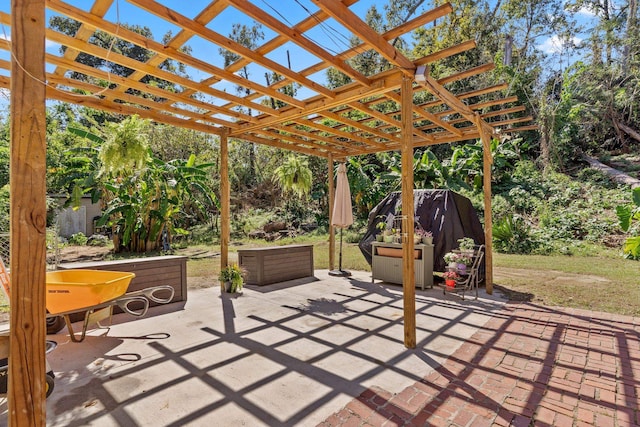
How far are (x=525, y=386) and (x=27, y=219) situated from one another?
11.2 ft

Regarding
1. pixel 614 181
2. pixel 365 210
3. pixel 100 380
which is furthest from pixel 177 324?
pixel 614 181

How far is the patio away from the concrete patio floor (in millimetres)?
14

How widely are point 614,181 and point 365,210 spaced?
365 inches

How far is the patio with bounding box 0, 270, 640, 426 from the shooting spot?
7.59 ft

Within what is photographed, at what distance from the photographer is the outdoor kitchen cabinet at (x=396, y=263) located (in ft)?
19.6

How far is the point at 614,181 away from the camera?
1263 cm

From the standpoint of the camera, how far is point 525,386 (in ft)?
8.79

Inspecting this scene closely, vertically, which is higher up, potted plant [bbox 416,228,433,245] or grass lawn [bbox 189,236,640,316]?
potted plant [bbox 416,228,433,245]

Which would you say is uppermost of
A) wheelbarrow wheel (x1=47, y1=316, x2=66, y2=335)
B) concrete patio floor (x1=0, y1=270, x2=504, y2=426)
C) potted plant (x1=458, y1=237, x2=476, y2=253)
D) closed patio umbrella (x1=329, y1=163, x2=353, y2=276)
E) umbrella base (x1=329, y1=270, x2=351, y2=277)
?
closed patio umbrella (x1=329, y1=163, x2=353, y2=276)

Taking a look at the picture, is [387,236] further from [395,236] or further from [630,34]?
[630,34]

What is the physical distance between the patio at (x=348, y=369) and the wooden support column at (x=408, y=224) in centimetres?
28

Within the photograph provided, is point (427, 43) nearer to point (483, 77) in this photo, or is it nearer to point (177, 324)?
point (483, 77)

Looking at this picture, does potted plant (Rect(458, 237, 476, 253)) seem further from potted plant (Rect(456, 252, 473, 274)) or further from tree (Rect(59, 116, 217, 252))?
tree (Rect(59, 116, 217, 252))

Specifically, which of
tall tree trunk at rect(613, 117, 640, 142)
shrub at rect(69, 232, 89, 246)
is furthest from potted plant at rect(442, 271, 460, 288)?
tall tree trunk at rect(613, 117, 640, 142)
